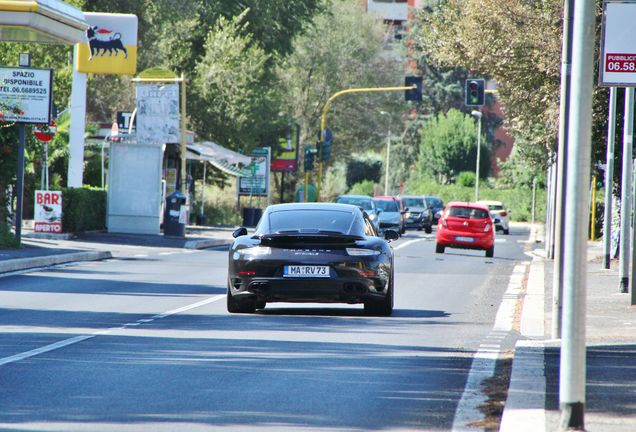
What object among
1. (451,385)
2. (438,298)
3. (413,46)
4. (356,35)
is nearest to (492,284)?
(438,298)

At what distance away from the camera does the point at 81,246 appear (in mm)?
33531

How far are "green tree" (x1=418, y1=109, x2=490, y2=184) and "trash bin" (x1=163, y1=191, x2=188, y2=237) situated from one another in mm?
64418

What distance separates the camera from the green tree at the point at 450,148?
104438 mm

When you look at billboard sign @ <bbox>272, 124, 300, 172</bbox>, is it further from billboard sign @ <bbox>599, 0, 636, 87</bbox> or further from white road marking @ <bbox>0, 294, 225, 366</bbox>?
billboard sign @ <bbox>599, 0, 636, 87</bbox>

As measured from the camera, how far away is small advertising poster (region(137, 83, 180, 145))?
143ft

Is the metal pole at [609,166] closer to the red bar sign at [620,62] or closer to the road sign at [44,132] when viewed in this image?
the red bar sign at [620,62]

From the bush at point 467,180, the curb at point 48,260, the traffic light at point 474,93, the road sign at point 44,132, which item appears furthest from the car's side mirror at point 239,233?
the bush at point 467,180

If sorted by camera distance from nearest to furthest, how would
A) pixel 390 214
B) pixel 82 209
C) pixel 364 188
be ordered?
1. pixel 82 209
2. pixel 390 214
3. pixel 364 188

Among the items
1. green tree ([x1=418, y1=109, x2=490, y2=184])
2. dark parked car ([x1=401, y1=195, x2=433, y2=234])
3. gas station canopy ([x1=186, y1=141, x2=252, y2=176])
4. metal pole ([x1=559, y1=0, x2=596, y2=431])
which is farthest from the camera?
green tree ([x1=418, y1=109, x2=490, y2=184])

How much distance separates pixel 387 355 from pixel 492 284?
13.2 m

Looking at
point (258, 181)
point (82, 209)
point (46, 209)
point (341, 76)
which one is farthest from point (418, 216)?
point (46, 209)

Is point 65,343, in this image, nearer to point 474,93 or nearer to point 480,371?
point 480,371

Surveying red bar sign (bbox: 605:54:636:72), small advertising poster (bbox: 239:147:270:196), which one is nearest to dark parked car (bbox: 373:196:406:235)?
small advertising poster (bbox: 239:147:270:196)

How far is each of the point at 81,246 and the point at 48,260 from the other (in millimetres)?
6438
